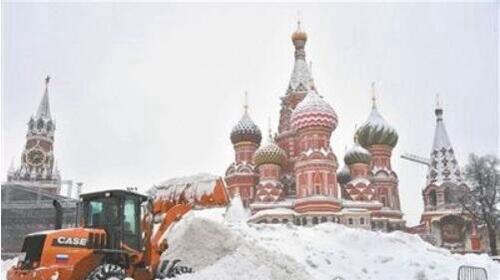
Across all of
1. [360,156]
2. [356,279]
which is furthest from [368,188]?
[356,279]

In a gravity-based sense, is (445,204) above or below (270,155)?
below

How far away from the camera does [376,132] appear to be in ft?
102

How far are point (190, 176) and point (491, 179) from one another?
18.8 m

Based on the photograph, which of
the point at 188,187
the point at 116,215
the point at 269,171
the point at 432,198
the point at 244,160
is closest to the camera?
the point at 116,215

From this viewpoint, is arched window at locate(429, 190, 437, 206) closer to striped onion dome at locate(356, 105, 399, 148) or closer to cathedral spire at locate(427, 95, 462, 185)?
cathedral spire at locate(427, 95, 462, 185)

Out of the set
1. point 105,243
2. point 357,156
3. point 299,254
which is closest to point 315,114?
point 357,156

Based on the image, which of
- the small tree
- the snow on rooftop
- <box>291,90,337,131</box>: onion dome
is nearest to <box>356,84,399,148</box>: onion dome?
<box>291,90,337,131</box>: onion dome

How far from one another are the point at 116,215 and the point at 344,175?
25347 mm

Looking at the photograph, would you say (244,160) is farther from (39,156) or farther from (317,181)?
(39,156)

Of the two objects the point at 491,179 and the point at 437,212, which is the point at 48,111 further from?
the point at 491,179

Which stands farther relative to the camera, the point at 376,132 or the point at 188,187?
the point at 376,132

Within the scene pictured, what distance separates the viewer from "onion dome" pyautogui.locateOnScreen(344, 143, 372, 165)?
29297 millimetres

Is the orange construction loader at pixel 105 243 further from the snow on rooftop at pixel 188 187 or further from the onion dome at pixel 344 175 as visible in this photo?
the onion dome at pixel 344 175

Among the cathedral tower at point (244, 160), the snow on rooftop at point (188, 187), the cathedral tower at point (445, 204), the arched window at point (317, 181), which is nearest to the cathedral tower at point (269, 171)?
the cathedral tower at point (244, 160)
